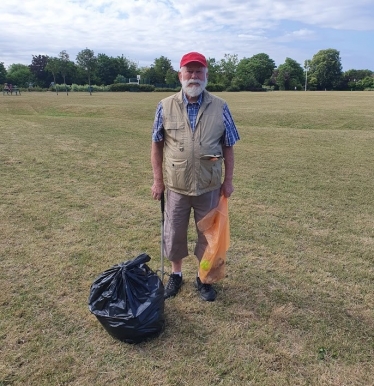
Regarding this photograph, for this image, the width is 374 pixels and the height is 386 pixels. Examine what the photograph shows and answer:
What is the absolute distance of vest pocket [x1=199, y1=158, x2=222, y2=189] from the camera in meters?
2.62

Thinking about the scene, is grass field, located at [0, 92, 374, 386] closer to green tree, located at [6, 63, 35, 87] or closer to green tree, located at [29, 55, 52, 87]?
green tree, located at [6, 63, 35, 87]

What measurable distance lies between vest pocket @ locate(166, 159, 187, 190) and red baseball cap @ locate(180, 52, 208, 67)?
27.7 inches

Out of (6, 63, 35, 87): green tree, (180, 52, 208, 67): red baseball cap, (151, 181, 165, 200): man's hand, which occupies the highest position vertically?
(6, 63, 35, 87): green tree

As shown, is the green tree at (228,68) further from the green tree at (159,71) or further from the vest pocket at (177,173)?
the vest pocket at (177,173)

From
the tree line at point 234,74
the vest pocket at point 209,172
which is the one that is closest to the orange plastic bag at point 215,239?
the vest pocket at point 209,172

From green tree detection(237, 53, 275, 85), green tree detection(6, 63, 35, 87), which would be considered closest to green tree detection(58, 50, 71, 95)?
green tree detection(6, 63, 35, 87)

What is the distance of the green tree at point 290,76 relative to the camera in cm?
7781

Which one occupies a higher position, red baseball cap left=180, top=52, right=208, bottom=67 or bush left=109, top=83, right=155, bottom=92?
bush left=109, top=83, right=155, bottom=92

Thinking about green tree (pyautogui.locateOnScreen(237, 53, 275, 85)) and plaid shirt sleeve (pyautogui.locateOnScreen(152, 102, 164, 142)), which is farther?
green tree (pyautogui.locateOnScreen(237, 53, 275, 85))

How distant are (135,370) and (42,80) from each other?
280 feet

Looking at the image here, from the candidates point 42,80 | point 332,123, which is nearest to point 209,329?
point 332,123

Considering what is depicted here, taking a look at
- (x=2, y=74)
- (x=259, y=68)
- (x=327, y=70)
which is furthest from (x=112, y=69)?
(x=327, y=70)

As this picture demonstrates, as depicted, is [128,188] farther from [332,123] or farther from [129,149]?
[332,123]

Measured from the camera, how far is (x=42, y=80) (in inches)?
3044
